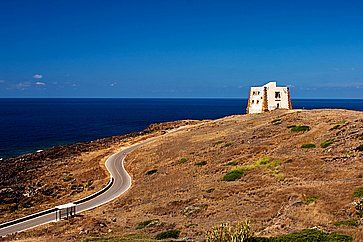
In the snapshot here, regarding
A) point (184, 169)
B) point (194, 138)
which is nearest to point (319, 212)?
point (184, 169)

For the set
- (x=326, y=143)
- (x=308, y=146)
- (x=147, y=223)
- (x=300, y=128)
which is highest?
(x=300, y=128)

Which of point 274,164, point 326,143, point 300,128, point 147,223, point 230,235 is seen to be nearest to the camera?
point 230,235

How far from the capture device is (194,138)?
65.2 m

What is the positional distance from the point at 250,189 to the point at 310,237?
43.5 feet

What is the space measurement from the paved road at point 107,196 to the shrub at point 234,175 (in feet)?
40.1

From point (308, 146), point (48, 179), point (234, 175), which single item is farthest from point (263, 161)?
point (48, 179)

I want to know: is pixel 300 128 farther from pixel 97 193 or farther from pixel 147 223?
pixel 147 223

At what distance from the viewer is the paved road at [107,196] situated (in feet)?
106

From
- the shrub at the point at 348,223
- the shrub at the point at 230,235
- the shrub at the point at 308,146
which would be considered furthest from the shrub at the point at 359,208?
the shrub at the point at 308,146

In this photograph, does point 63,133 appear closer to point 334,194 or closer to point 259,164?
point 259,164

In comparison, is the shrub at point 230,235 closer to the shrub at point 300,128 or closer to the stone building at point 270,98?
the shrub at point 300,128

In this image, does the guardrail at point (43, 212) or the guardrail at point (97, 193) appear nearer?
the guardrail at point (43, 212)

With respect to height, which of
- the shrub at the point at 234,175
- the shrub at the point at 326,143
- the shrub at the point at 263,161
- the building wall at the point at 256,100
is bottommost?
the shrub at the point at 234,175

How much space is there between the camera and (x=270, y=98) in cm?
8425
